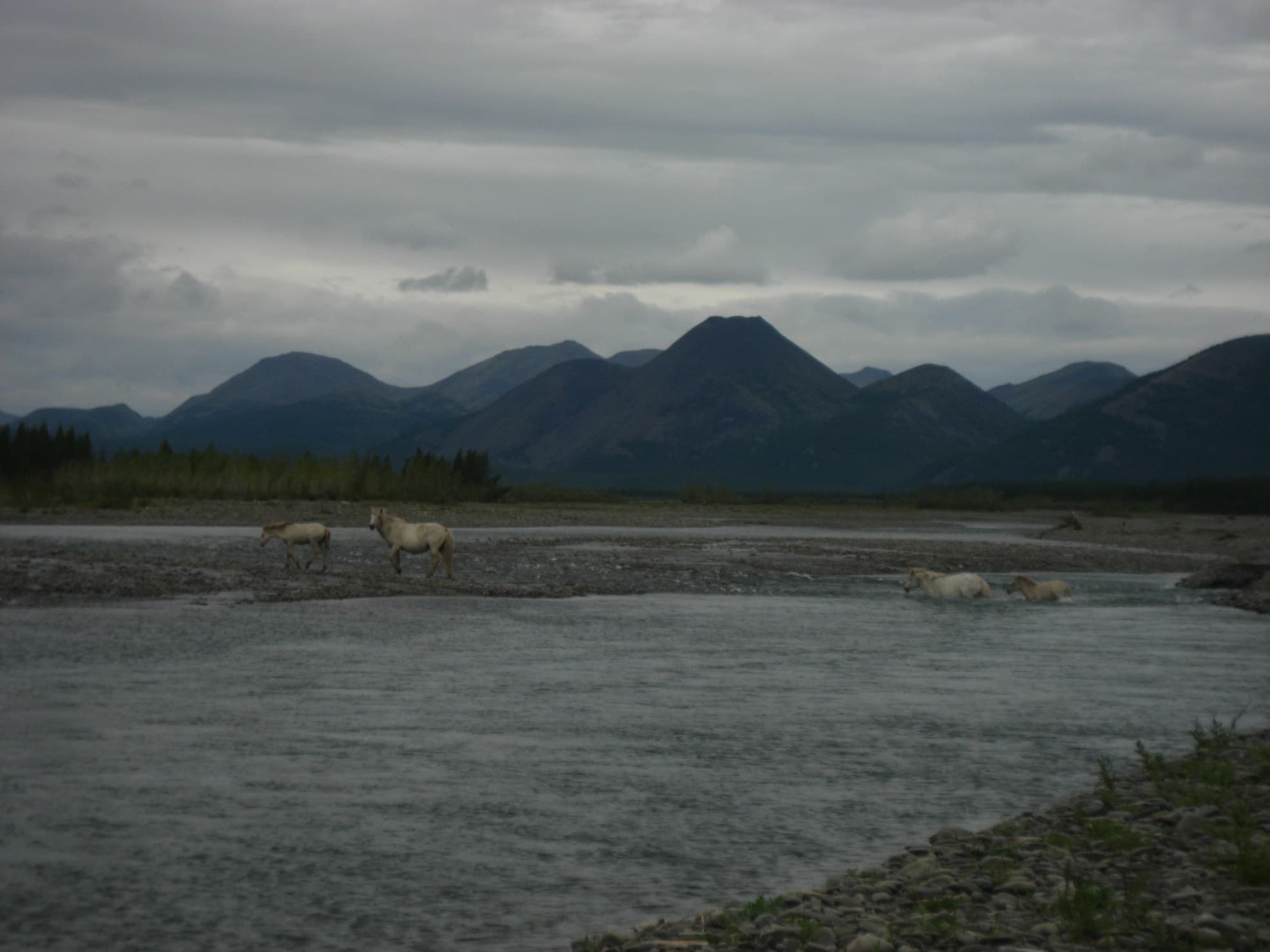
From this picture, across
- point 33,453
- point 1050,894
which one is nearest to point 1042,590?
point 1050,894

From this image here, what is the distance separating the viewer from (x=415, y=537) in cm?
4062

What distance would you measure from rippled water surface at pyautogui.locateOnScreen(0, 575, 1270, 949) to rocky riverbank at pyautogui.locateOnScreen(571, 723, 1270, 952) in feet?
2.29

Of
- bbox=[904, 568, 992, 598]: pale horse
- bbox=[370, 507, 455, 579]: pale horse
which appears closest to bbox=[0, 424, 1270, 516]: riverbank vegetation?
bbox=[370, 507, 455, 579]: pale horse

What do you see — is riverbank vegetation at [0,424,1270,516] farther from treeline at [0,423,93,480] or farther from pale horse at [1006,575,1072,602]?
pale horse at [1006,575,1072,602]

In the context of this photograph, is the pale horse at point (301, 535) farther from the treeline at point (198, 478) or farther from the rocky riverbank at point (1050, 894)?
the treeline at point (198, 478)

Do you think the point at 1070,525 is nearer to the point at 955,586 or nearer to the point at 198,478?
the point at 198,478

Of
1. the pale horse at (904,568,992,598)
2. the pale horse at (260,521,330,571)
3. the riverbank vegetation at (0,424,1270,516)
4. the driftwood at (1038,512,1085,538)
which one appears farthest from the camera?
the driftwood at (1038,512,1085,538)

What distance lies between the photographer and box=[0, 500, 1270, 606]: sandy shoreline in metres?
34.3

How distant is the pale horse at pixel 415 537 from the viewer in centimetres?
3916

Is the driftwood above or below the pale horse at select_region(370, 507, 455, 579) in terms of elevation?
below

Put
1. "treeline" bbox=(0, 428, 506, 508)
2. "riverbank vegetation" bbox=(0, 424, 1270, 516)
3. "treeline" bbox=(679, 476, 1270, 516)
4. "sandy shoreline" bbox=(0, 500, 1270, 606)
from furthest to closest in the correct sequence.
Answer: "treeline" bbox=(679, 476, 1270, 516), "riverbank vegetation" bbox=(0, 424, 1270, 516), "treeline" bbox=(0, 428, 506, 508), "sandy shoreline" bbox=(0, 500, 1270, 606)

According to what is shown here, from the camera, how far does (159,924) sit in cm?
891

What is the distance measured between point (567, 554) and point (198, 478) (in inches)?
1969

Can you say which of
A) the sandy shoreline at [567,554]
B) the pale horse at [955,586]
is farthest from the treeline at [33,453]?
the pale horse at [955,586]
